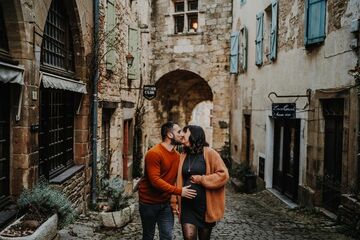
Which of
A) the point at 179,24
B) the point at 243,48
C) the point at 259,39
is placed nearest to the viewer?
the point at 259,39

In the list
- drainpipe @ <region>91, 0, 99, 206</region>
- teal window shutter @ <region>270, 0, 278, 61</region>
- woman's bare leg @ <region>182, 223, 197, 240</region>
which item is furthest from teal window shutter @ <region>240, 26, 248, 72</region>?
woman's bare leg @ <region>182, 223, 197, 240</region>

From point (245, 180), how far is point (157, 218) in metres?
7.55

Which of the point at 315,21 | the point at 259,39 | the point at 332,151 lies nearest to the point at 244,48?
the point at 259,39

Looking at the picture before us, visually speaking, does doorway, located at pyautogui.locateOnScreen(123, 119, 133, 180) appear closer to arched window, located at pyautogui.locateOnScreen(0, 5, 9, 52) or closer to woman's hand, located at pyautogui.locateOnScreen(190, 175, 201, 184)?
arched window, located at pyautogui.locateOnScreen(0, 5, 9, 52)

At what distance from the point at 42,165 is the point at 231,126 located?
10.2 m

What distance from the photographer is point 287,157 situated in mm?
9141

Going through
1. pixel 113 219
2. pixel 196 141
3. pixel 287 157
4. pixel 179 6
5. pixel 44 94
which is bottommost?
pixel 113 219

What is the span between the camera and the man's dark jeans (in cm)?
395

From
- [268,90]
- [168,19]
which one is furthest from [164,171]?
[168,19]

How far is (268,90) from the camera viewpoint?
10.0 meters

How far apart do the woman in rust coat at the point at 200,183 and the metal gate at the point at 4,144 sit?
82.1 inches

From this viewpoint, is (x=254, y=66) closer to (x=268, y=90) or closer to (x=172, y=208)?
(x=268, y=90)

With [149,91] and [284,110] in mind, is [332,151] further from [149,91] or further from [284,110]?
[149,91]

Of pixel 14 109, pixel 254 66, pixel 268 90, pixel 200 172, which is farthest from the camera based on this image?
pixel 254 66
